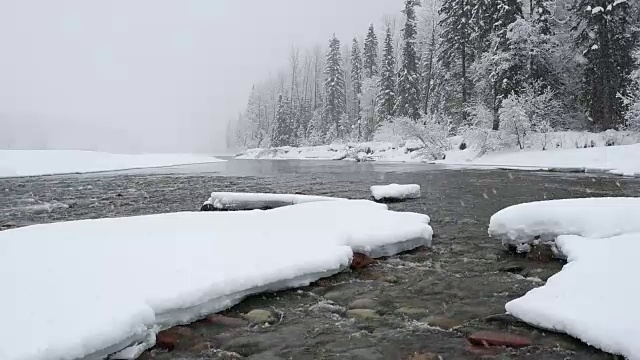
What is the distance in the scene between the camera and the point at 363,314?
5.19 metres

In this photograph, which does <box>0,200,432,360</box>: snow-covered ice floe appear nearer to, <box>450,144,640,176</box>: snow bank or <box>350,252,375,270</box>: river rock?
<box>350,252,375,270</box>: river rock

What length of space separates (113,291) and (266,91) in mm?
94539

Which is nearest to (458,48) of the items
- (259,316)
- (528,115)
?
(528,115)

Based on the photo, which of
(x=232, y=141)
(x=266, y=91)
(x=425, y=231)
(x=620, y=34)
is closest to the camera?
(x=425, y=231)

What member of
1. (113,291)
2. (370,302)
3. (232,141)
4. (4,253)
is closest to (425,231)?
(370,302)

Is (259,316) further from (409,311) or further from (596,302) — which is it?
(596,302)

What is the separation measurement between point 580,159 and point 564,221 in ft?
64.2

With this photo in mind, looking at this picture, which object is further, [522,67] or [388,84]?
[388,84]

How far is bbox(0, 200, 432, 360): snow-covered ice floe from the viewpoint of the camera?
3.80 m

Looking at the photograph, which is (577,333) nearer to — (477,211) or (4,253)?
(4,253)

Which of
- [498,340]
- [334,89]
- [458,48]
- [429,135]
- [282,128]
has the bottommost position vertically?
[498,340]

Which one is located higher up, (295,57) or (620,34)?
(295,57)

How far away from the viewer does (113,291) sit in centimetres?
453

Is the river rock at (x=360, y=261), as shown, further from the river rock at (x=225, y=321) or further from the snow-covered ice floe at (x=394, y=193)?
the snow-covered ice floe at (x=394, y=193)
